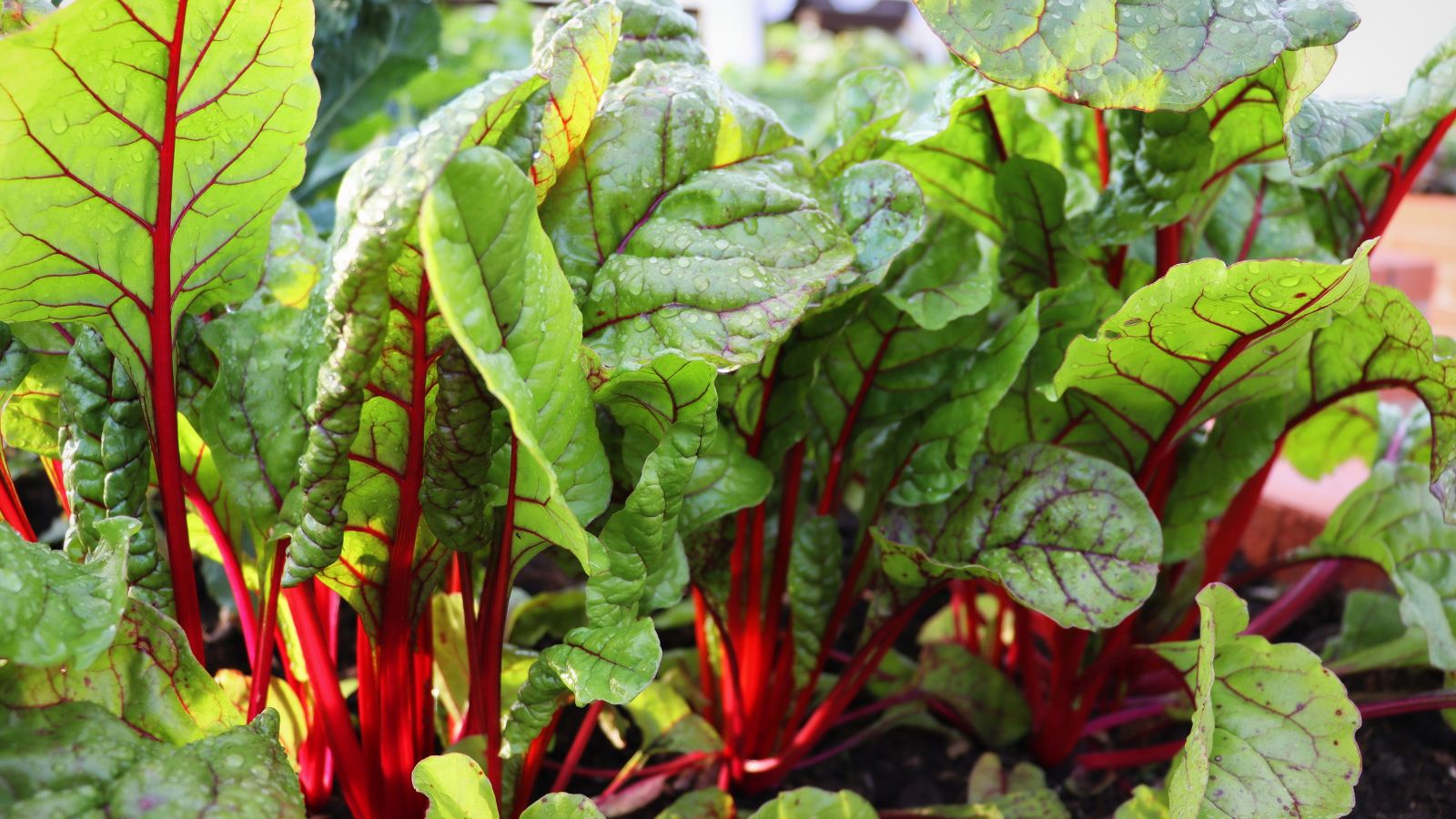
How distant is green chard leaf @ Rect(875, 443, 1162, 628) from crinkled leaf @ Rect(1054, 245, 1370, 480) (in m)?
0.09

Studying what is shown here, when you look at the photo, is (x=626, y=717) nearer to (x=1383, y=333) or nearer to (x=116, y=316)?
(x=116, y=316)

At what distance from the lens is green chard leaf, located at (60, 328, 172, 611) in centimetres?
77

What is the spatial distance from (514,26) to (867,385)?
2773mm

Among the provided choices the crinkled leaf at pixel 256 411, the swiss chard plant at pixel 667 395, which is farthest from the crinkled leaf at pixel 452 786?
the crinkled leaf at pixel 256 411

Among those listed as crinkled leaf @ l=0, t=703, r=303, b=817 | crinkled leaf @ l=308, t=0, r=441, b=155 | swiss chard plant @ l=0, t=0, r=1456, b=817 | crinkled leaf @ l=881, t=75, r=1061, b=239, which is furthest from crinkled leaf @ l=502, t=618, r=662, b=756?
crinkled leaf @ l=308, t=0, r=441, b=155

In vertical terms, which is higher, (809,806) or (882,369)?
(882,369)

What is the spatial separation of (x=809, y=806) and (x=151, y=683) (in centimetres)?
52

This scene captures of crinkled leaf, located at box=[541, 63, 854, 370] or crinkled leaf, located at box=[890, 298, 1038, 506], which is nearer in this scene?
crinkled leaf, located at box=[541, 63, 854, 370]

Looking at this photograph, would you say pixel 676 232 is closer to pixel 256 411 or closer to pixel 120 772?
pixel 256 411

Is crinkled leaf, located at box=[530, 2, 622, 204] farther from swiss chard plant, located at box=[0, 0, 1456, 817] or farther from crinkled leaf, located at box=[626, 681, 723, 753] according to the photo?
crinkled leaf, located at box=[626, 681, 723, 753]

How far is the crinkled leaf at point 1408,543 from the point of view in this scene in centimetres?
98

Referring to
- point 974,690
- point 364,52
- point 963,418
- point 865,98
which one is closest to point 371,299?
point 963,418

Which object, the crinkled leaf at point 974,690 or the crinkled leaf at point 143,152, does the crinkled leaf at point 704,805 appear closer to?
the crinkled leaf at point 974,690

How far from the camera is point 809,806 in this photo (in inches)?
34.9
